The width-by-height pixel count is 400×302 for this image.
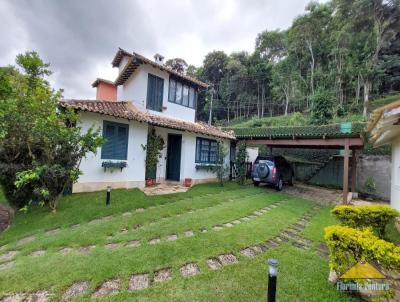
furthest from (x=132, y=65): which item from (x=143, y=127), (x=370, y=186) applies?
(x=370, y=186)

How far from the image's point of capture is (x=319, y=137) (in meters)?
10.0

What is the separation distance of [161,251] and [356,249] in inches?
118

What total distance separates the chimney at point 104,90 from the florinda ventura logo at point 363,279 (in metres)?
15.3

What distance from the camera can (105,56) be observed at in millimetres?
13914

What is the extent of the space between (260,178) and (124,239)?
8.49m

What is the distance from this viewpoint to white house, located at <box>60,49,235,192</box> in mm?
7795

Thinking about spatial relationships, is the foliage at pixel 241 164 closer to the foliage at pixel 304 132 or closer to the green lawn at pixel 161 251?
the foliage at pixel 304 132

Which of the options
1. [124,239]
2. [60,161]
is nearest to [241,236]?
[124,239]

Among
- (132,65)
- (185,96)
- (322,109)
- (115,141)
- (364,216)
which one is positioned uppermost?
(322,109)

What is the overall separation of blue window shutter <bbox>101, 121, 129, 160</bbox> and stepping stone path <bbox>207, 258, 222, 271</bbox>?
20.1ft

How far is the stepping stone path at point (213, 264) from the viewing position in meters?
3.30

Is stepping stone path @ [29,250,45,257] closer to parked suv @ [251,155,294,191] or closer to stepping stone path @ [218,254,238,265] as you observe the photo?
stepping stone path @ [218,254,238,265]

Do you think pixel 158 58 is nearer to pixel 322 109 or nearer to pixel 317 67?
pixel 322 109

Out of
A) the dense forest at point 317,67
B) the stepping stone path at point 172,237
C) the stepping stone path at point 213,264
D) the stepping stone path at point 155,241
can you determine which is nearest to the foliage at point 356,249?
the stepping stone path at point 213,264
